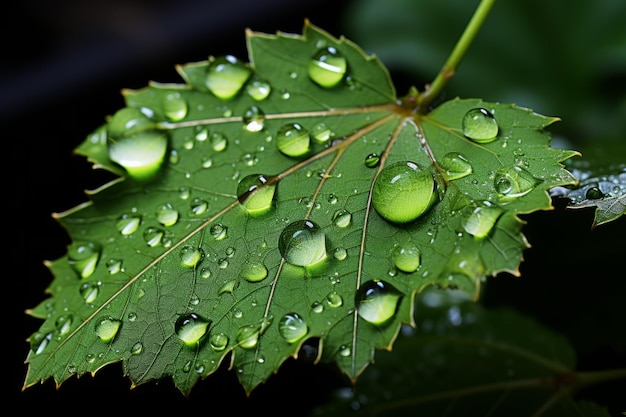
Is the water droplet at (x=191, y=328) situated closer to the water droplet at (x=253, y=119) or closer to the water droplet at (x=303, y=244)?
the water droplet at (x=303, y=244)

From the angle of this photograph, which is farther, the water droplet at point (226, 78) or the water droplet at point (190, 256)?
the water droplet at point (226, 78)

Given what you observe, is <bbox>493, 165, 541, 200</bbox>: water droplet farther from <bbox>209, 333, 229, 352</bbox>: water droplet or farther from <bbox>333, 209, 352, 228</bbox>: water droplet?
<bbox>209, 333, 229, 352</bbox>: water droplet

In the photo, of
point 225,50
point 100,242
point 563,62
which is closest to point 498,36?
point 563,62

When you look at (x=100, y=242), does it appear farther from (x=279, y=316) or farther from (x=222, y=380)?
(x=222, y=380)

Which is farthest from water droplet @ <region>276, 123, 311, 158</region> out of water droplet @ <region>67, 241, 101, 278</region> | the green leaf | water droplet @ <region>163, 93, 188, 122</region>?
water droplet @ <region>67, 241, 101, 278</region>

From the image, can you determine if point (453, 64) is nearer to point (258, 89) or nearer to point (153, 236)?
point (258, 89)

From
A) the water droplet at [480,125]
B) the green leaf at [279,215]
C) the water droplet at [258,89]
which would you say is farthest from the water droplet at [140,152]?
the water droplet at [480,125]
